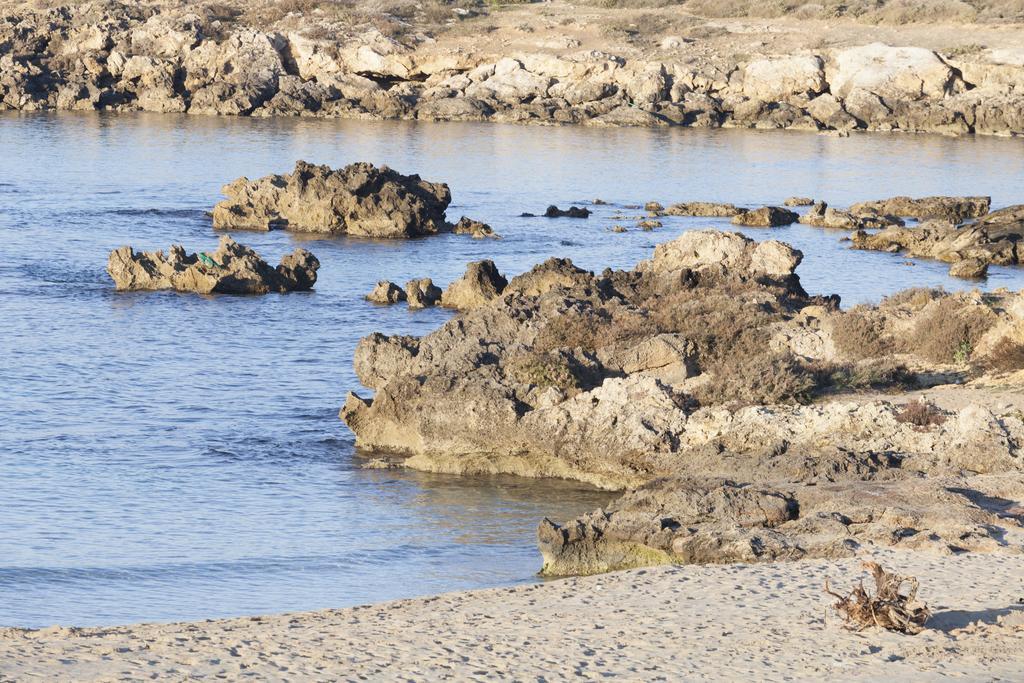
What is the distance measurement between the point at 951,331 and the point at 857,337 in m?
1.35

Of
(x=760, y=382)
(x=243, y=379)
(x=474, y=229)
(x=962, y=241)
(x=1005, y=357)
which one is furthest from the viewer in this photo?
(x=474, y=229)

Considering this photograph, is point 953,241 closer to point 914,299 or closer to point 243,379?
point 914,299

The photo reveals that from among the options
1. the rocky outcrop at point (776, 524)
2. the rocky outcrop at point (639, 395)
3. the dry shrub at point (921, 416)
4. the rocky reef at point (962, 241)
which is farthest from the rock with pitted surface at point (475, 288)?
the rocky outcrop at point (776, 524)

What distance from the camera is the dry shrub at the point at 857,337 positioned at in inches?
831

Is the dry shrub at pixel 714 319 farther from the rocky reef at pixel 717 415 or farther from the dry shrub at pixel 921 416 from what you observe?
the dry shrub at pixel 921 416

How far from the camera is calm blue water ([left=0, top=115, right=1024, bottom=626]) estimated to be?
48.8 feet

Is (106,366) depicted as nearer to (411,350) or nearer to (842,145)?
(411,350)

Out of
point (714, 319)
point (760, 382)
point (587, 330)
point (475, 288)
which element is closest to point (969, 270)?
point (475, 288)

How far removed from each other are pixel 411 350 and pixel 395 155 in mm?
43564

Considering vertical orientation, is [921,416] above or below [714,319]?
below

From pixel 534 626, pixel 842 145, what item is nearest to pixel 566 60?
pixel 842 145

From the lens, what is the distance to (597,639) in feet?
36.2

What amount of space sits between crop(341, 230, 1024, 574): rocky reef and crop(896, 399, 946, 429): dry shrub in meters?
0.02

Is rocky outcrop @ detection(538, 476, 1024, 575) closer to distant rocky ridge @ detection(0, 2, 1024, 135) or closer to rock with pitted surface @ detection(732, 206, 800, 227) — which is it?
rock with pitted surface @ detection(732, 206, 800, 227)
